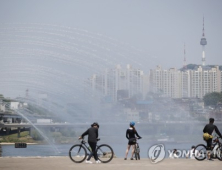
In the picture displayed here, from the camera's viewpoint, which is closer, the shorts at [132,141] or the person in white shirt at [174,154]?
the shorts at [132,141]

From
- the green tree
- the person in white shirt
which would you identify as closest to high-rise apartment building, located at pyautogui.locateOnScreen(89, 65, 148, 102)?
the green tree

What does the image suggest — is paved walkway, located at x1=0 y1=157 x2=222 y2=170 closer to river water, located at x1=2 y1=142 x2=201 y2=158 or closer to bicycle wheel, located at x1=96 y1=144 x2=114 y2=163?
bicycle wheel, located at x1=96 y1=144 x2=114 y2=163

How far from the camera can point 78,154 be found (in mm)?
25266

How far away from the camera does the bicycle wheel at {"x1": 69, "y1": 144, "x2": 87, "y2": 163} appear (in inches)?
978

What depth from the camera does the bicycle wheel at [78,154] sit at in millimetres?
24844

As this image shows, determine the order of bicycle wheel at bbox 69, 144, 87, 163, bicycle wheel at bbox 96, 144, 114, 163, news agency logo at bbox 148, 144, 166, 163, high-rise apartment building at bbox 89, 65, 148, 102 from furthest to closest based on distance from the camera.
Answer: high-rise apartment building at bbox 89, 65, 148, 102 → news agency logo at bbox 148, 144, 166, 163 → bicycle wheel at bbox 96, 144, 114, 163 → bicycle wheel at bbox 69, 144, 87, 163

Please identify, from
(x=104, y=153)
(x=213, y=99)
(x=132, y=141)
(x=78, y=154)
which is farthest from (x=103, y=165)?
(x=213, y=99)

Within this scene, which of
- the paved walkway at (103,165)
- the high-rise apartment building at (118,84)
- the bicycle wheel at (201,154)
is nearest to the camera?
the paved walkway at (103,165)

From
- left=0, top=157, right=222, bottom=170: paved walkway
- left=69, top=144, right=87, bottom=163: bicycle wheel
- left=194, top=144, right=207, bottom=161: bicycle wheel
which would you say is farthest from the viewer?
left=194, top=144, right=207, bottom=161: bicycle wheel

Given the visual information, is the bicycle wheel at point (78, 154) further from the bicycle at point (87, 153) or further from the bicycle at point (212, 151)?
the bicycle at point (212, 151)

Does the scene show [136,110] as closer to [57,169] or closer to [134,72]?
[134,72]

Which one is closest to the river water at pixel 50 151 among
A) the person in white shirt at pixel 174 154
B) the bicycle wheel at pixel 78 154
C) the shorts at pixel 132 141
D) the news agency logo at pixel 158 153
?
the person in white shirt at pixel 174 154

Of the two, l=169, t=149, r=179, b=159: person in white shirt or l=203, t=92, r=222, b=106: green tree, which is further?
l=203, t=92, r=222, b=106: green tree

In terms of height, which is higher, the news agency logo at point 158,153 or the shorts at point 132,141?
the shorts at point 132,141
